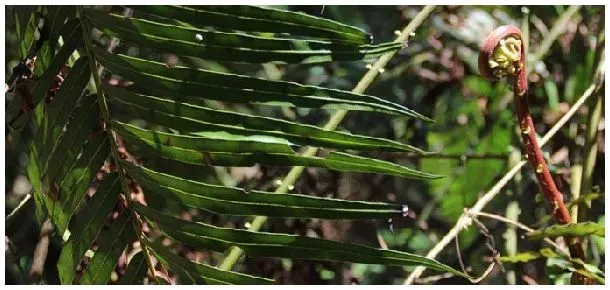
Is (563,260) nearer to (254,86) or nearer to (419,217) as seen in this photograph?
(254,86)

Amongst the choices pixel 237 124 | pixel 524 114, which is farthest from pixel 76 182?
pixel 524 114

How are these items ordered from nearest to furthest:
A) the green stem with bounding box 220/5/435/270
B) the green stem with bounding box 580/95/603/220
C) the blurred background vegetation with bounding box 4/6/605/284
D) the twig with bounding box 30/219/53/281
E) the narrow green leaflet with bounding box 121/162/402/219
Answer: the narrow green leaflet with bounding box 121/162/402/219 → the green stem with bounding box 220/5/435/270 → the twig with bounding box 30/219/53/281 → the green stem with bounding box 580/95/603/220 → the blurred background vegetation with bounding box 4/6/605/284

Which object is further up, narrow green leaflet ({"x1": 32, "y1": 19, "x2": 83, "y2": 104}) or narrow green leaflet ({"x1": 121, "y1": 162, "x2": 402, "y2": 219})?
narrow green leaflet ({"x1": 32, "y1": 19, "x2": 83, "y2": 104})

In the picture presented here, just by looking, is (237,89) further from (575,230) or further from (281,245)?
(575,230)

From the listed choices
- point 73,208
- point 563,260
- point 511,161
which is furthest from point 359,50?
point 511,161

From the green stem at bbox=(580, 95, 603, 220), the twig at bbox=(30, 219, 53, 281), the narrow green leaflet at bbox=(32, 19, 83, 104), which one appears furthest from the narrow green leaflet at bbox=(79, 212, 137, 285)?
the green stem at bbox=(580, 95, 603, 220)

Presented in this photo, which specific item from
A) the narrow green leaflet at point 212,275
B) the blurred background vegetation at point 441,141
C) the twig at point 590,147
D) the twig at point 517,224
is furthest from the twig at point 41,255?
the twig at point 590,147

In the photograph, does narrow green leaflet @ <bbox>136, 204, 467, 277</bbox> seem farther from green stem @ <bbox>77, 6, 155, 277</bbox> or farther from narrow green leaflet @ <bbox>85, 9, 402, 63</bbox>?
narrow green leaflet @ <bbox>85, 9, 402, 63</bbox>
